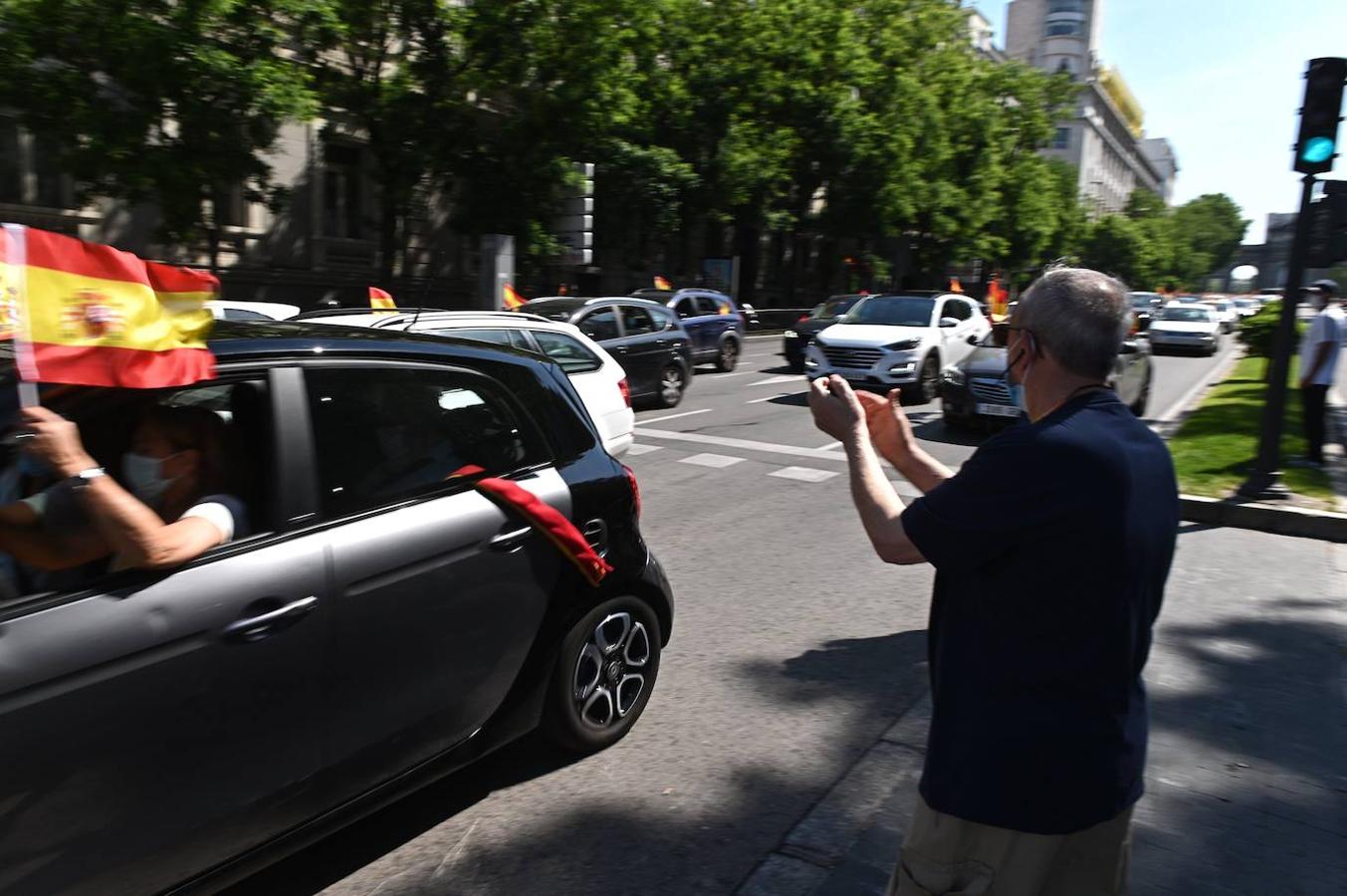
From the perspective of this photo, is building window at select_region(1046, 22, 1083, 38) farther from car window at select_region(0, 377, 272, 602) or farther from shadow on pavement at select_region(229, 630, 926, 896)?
car window at select_region(0, 377, 272, 602)

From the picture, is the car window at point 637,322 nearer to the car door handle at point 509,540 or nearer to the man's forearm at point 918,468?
the car door handle at point 509,540

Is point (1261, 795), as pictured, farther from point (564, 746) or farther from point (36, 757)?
point (36, 757)

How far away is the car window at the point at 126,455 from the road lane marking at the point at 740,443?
843 cm

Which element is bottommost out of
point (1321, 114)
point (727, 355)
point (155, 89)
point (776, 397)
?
point (776, 397)

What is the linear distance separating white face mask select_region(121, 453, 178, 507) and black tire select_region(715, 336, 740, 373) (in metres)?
18.3

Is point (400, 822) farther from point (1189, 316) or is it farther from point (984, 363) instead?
point (1189, 316)

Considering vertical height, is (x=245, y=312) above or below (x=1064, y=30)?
below

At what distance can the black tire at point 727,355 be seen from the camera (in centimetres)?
2069

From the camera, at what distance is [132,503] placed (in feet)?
7.54

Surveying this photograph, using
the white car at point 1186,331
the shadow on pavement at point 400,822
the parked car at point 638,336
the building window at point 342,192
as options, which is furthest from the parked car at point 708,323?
the shadow on pavement at point 400,822

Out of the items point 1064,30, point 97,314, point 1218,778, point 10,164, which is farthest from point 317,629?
point 1064,30

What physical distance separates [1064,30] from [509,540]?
13622 centimetres

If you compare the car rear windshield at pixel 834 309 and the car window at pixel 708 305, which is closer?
the car window at pixel 708 305

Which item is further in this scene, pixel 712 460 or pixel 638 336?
pixel 638 336
